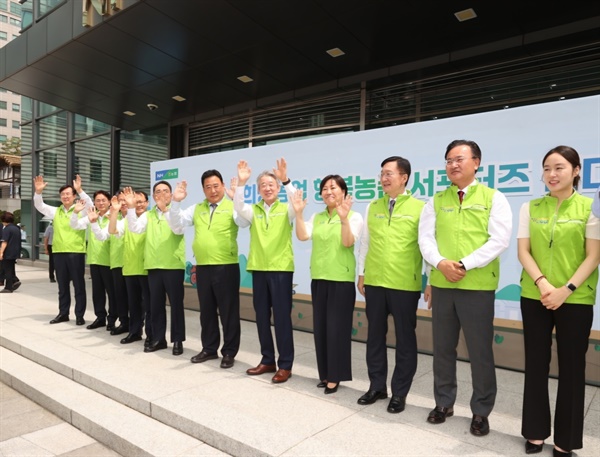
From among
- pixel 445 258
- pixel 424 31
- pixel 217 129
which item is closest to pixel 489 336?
pixel 445 258

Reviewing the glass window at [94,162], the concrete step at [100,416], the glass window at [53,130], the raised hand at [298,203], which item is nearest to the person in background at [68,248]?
the concrete step at [100,416]

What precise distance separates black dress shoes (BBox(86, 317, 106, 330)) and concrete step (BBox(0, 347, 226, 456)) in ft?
3.81

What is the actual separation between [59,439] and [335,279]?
86.9 inches

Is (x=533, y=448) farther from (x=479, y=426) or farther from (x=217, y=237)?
(x=217, y=237)

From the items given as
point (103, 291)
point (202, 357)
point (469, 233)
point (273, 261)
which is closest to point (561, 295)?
point (469, 233)

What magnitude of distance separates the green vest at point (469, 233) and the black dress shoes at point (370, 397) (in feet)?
3.23

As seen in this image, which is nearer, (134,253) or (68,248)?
(134,253)

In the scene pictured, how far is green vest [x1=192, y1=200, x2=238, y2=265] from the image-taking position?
12.6ft

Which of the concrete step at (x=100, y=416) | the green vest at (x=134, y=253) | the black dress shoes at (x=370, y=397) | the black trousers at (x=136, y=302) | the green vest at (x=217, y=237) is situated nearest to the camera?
the concrete step at (x=100, y=416)

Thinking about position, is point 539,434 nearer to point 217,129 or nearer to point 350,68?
point 350,68

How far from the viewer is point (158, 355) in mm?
4273

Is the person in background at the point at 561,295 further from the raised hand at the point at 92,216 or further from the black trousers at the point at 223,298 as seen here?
the raised hand at the point at 92,216

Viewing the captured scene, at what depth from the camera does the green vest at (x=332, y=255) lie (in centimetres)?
322

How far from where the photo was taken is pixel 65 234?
18.2 ft
